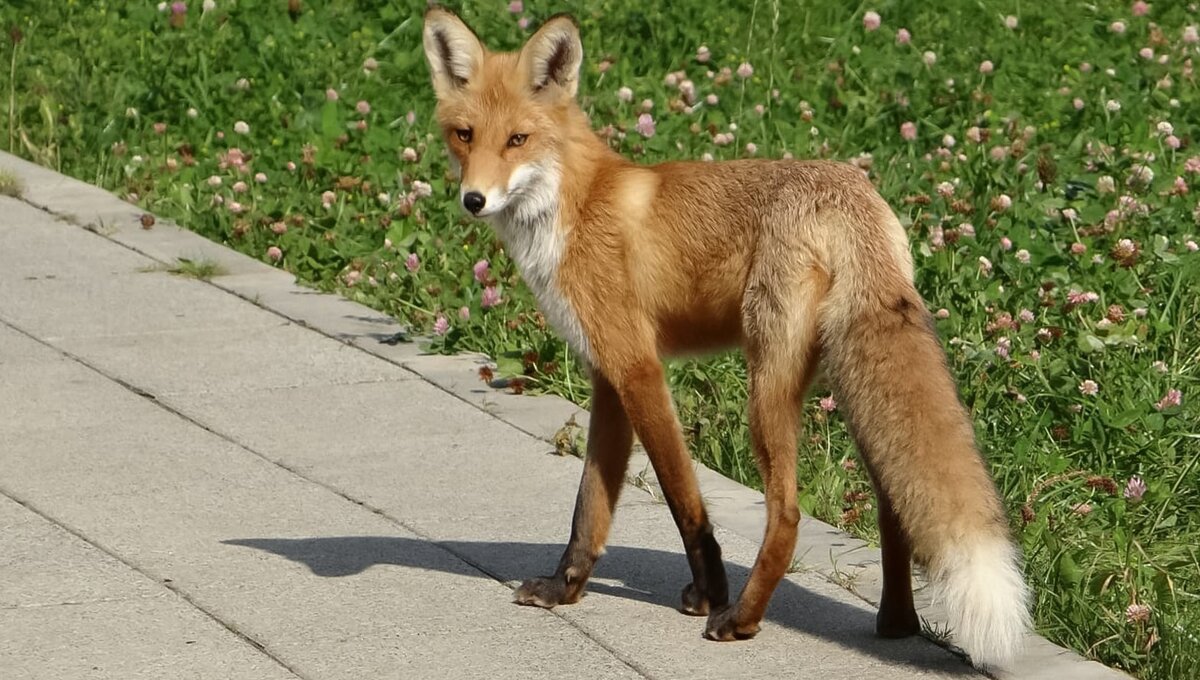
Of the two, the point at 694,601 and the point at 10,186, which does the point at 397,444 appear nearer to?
the point at 694,601

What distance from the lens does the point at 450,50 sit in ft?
16.4

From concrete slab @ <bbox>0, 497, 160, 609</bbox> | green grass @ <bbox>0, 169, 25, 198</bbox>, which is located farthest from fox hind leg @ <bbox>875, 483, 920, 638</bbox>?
green grass @ <bbox>0, 169, 25, 198</bbox>

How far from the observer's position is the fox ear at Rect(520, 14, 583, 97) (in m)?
4.90

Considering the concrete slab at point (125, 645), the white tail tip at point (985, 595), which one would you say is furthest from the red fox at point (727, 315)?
the concrete slab at point (125, 645)

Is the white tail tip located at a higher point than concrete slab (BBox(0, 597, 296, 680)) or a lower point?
higher

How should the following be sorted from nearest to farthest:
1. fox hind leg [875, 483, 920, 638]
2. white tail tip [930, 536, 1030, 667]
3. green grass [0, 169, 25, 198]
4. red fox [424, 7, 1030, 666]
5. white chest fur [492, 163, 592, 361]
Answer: white tail tip [930, 536, 1030, 667] < red fox [424, 7, 1030, 666] < fox hind leg [875, 483, 920, 638] < white chest fur [492, 163, 592, 361] < green grass [0, 169, 25, 198]

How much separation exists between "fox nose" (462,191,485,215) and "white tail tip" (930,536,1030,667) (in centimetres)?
149

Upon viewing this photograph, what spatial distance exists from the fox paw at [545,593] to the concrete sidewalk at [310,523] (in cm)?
3

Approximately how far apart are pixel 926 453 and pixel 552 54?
1551mm

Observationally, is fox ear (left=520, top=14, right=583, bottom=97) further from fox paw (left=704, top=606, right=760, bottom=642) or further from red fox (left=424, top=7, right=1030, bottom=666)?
fox paw (left=704, top=606, right=760, bottom=642)

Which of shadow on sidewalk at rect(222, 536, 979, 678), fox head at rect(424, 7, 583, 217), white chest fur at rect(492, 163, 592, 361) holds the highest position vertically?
fox head at rect(424, 7, 583, 217)

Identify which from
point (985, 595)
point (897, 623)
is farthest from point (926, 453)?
point (897, 623)

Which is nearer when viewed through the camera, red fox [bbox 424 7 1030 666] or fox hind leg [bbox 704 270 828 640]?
red fox [bbox 424 7 1030 666]

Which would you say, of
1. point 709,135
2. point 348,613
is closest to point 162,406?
point 348,613
